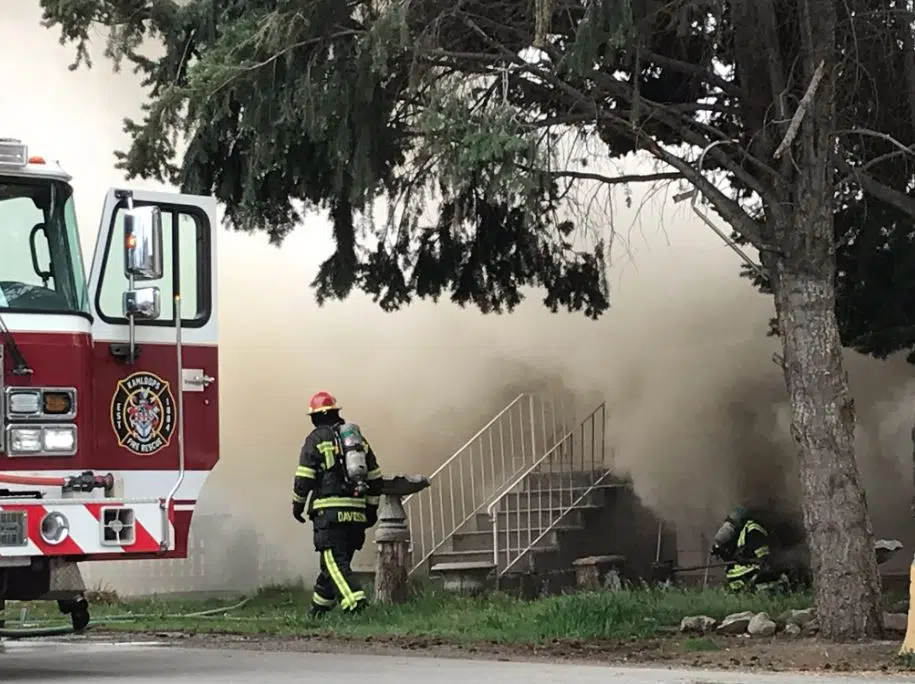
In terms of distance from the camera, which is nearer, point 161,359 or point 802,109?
point 161,359

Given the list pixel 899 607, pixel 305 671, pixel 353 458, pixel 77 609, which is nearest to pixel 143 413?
pixel 77 609

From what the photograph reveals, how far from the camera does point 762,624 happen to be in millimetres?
9414

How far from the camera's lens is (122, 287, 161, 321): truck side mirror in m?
7.41

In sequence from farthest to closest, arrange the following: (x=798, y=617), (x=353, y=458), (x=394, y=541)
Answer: (x=394, y=541) → (x=353, y=458) → (x=798, y=617)

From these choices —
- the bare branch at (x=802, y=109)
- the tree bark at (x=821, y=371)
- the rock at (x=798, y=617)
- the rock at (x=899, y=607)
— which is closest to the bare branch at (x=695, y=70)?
the tree bark at (x=821, y=371)

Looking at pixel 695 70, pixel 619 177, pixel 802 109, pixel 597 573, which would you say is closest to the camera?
pixel 802 109

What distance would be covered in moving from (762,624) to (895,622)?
895mm

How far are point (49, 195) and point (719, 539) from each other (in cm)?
763

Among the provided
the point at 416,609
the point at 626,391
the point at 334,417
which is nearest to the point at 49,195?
the point at 334,417

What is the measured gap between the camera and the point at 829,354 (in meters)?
9.13

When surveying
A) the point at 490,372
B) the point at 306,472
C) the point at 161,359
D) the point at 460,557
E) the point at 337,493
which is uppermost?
the point at 490,372

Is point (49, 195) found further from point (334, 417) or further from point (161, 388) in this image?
point (334, 417)

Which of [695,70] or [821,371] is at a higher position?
[695,70]

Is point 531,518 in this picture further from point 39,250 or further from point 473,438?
point 39,250
